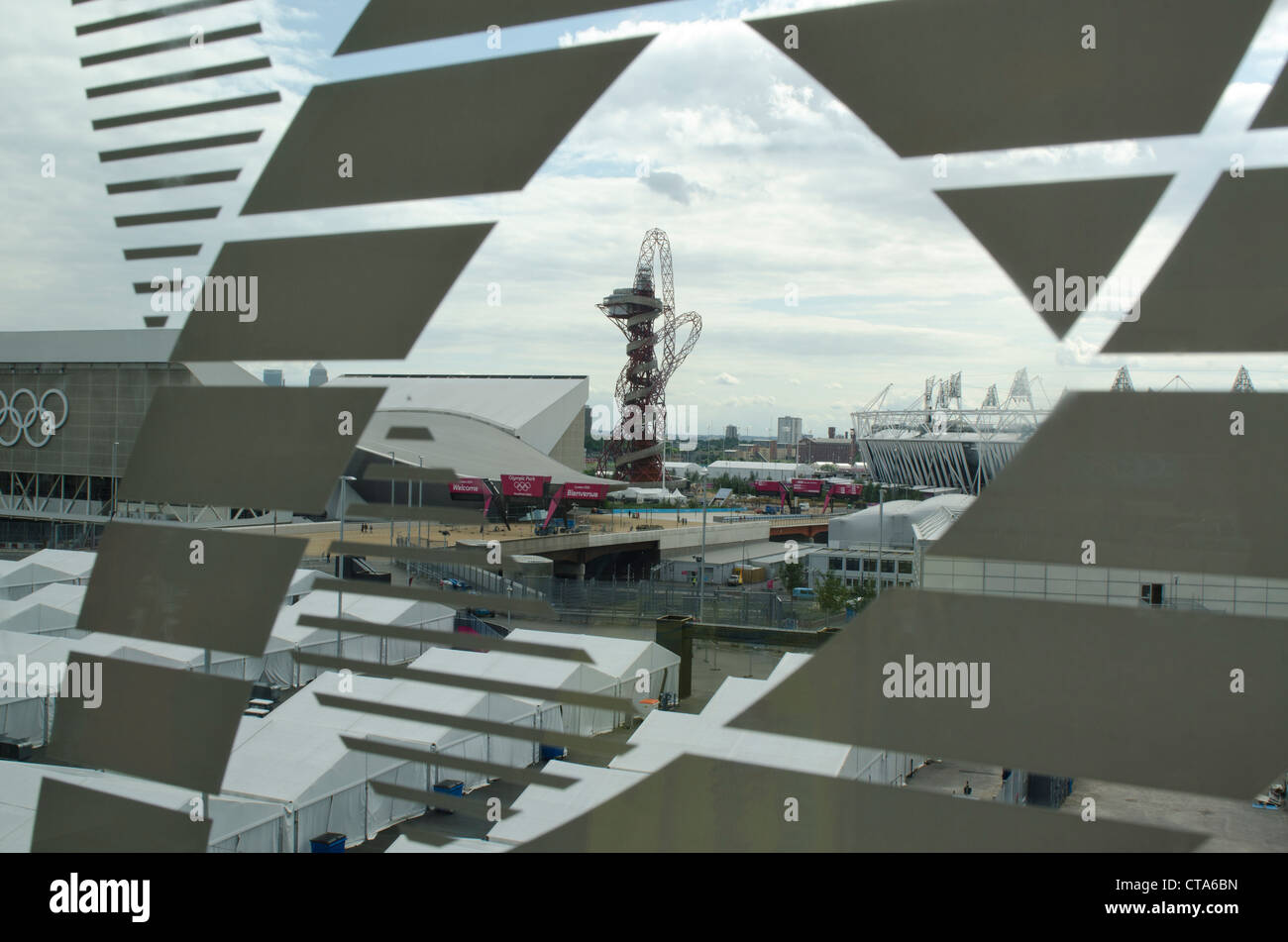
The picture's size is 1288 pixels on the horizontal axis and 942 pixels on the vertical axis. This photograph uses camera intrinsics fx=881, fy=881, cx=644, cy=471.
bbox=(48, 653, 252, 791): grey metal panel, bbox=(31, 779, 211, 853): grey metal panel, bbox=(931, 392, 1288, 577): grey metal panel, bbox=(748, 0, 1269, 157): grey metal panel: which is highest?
bbox=(748, 0, 1269, 157): grey metal panel

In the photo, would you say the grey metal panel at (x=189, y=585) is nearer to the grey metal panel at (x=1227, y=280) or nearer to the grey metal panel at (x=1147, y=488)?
the grey metal panel at (x=1147, y=488)

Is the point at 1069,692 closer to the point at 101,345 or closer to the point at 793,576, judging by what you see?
the point at 101,345

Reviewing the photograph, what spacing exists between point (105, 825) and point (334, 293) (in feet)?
3.37

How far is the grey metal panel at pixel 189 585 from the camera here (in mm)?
1450

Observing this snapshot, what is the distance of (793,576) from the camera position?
12297 mm

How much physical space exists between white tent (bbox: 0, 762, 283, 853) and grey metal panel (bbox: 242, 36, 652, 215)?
144cm

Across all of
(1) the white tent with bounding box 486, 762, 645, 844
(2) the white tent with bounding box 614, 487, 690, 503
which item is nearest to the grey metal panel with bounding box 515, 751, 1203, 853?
(1) the white tent with bounding box 486, 762, 645, 844

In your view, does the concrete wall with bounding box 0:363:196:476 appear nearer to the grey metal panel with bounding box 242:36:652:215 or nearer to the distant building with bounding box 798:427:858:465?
the grey metal panel with bounding box 242:36:652:215

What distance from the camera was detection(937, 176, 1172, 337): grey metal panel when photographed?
1051 millimetres

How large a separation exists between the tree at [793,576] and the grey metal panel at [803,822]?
10921mm

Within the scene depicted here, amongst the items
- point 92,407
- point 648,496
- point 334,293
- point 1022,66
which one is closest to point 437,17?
point 334,293

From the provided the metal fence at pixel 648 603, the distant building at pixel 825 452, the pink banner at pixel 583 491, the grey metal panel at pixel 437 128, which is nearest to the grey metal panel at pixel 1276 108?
the grey metal panel at pixel 437 128
